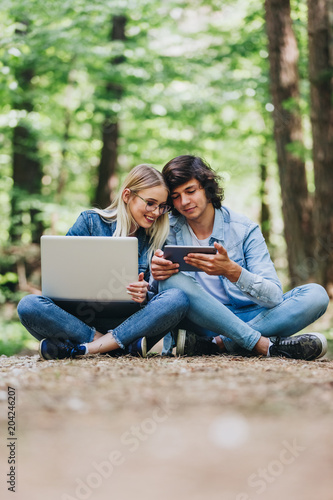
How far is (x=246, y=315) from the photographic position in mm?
3680

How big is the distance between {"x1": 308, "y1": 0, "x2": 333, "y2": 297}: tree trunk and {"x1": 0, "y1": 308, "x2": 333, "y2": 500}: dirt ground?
15.2 feet

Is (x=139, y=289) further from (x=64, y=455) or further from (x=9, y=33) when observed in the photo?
(x=9, y=33)

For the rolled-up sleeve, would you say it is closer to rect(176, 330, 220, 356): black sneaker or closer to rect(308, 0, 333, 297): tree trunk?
rect(176, 330, 220, 356): black sneaker

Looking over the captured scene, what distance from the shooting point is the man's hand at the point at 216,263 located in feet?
10.6

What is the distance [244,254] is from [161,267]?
27.2 inches

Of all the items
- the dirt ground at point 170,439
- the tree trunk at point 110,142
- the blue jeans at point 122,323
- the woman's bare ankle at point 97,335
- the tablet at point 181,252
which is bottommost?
the woman's bare ankle at point 97,335

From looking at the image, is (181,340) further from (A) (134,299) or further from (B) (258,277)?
(B) (258,277)

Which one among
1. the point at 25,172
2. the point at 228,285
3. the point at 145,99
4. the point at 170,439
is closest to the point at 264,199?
the point at 145,99

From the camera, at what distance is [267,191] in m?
14.9

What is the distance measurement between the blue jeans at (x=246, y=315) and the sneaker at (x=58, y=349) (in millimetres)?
629

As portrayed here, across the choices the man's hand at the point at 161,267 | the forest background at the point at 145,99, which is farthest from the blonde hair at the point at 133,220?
the forest background at the point at 145,99

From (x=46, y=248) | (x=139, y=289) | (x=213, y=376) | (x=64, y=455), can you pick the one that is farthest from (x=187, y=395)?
(x=46, y=248)

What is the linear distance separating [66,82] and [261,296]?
29.2 ft

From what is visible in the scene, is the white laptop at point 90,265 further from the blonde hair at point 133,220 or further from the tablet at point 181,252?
the blonde hair at point 133,220
